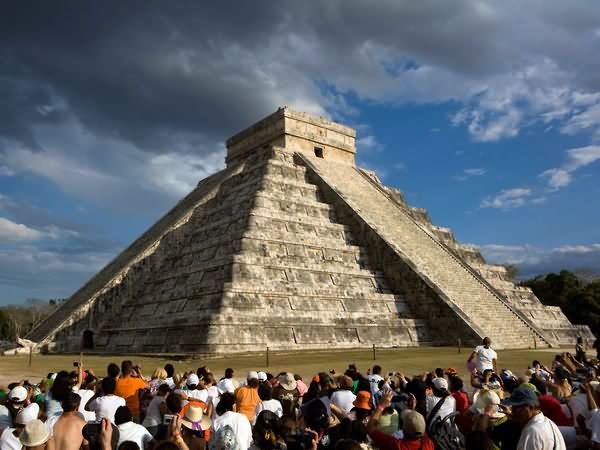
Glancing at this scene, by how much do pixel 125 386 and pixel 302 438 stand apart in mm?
3601

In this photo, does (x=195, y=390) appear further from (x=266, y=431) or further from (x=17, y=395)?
(x=266, y=431)

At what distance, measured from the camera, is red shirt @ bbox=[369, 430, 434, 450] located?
13.8 ft

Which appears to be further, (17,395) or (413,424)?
(17,395)

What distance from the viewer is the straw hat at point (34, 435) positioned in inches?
161

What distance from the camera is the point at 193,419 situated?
5129 millimetres

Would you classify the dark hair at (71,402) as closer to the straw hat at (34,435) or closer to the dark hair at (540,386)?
the straw hat at (34,435)

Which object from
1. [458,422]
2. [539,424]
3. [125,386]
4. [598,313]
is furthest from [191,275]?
[598,313]

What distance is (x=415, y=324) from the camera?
850 inches

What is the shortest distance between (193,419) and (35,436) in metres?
1.47

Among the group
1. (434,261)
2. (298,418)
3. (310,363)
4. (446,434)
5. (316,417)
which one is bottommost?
(310,363)

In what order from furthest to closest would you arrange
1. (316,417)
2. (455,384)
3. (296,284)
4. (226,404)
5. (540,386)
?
(296,284) < (540,386) < (455,384) < (226,404) < (316,417)

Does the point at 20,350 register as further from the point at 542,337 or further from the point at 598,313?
the point at 598,313

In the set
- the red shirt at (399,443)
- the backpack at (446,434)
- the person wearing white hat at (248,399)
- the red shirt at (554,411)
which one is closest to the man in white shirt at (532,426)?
the red shirt at (399,443)

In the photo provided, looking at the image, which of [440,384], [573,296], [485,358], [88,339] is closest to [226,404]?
[440,384]
